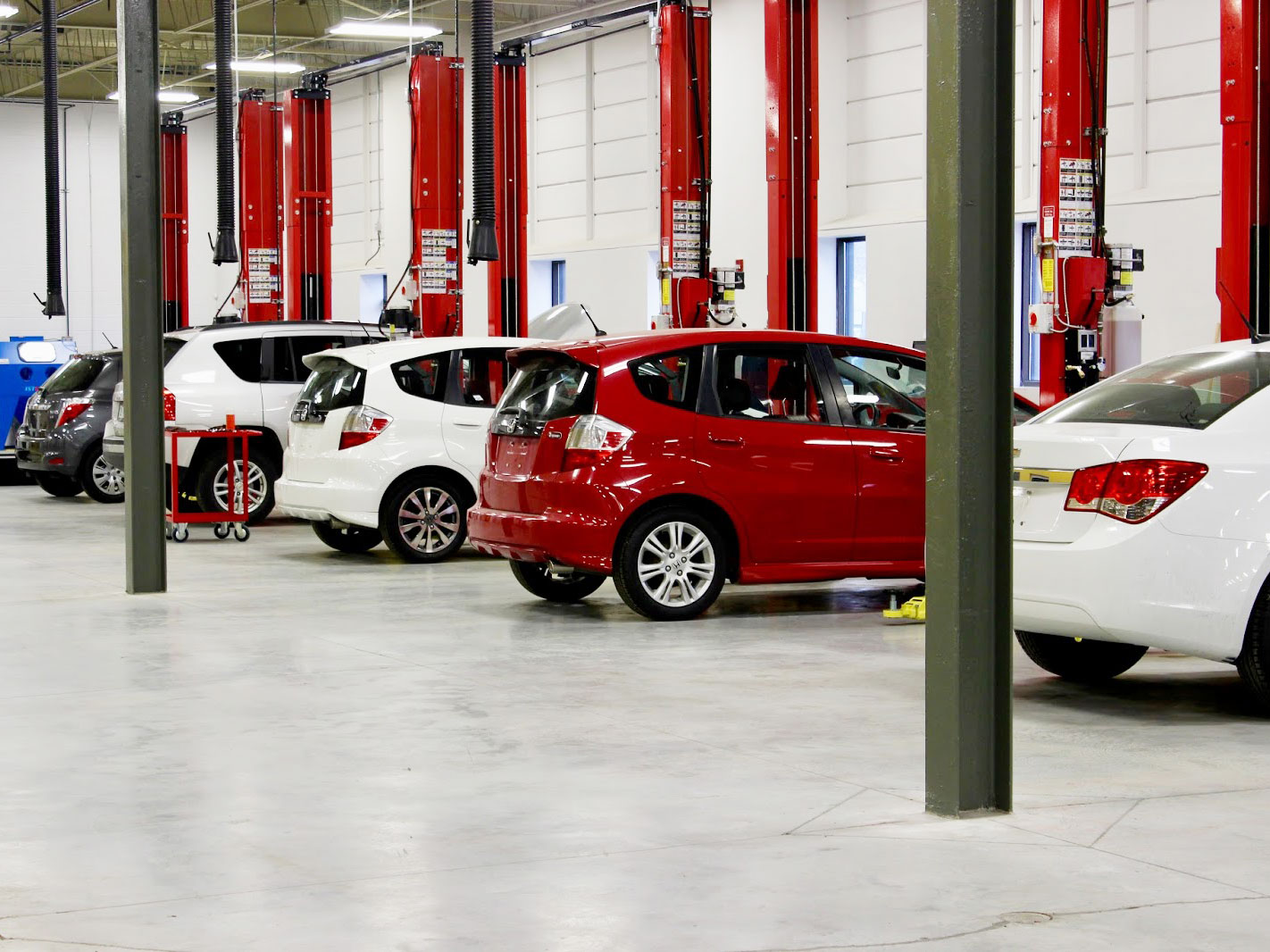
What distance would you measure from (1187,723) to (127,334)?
6387 mm

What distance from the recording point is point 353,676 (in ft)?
23.8

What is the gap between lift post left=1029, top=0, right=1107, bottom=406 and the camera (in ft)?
37.1

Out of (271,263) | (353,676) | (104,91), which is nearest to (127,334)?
(353,676)

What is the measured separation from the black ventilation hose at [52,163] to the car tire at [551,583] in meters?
11.5

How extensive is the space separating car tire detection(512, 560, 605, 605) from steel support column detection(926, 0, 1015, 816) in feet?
16.5

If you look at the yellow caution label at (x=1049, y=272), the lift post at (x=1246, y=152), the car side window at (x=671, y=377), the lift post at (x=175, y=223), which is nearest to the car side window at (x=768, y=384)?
the car side window at (x=671, y=377)

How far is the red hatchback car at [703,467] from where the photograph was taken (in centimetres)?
866

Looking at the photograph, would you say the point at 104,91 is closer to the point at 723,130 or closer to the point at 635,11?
the point at 723,130

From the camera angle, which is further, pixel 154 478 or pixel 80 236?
pixel 80 236

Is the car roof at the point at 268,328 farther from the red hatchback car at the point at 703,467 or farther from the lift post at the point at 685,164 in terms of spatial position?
the red hatchback car at the point at 703,467

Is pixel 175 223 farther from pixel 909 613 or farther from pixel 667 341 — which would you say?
pixel 909 613

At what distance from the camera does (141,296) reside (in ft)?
32.8

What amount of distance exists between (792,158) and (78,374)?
22.8 ft

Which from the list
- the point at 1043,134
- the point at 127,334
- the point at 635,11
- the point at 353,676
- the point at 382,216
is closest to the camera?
the point at 353,676
